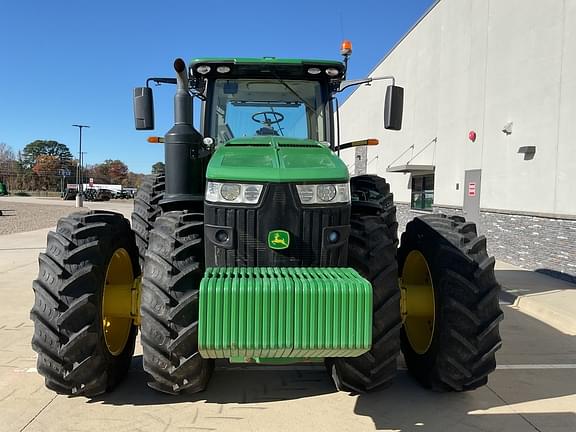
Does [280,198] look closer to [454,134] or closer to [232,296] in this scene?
[232,296]

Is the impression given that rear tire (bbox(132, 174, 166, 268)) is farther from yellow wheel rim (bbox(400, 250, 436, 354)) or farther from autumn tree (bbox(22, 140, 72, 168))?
autumn tree (bbox(22, 140, 72, 168))

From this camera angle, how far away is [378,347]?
3.30 m

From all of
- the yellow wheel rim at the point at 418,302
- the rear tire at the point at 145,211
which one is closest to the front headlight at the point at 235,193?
the yellow wheel rim at the point at 418,302

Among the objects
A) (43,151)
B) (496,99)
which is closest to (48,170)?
(43,151)

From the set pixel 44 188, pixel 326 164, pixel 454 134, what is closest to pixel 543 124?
pixel 454 134

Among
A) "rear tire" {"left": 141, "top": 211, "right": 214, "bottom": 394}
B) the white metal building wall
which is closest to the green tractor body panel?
"rear tire" {"left": 141, "top": 211, "right": 214, "bottom": 394}

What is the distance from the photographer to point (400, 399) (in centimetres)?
375

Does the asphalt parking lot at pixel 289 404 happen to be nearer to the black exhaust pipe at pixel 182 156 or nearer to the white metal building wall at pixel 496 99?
the black exhaust pipe at pixel 182 156

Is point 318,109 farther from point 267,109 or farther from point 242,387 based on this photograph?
point 242,387

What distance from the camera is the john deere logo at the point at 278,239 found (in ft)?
10.5

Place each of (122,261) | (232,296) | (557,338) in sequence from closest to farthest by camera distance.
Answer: (232,296) → (122,261) → (557,338)

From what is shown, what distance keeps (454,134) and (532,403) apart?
11.4 m

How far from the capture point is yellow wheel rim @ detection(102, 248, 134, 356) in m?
3.70

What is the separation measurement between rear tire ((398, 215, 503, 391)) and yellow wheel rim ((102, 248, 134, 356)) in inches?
96.7
